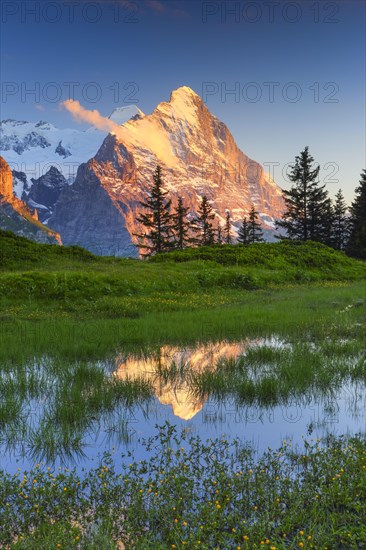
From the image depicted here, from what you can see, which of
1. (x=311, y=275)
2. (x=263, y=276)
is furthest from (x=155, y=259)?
(x=311, y=275)

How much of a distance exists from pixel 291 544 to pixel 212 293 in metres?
19.3

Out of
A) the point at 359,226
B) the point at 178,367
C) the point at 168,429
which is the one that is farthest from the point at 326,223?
the point at 168,429

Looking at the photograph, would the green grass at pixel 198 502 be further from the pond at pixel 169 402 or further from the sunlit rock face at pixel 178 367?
the sunlit rock face at pixel 178 367

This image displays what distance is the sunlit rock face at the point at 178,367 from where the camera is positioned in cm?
743

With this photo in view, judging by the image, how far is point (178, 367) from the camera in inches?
374

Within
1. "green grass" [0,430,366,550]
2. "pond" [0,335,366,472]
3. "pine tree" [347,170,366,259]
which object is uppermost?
"pine tree" [347,170,366,259]

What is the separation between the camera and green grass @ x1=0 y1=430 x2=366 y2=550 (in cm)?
393

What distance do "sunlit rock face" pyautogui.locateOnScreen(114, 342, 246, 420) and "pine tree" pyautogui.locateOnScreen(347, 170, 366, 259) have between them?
4795 centimetres

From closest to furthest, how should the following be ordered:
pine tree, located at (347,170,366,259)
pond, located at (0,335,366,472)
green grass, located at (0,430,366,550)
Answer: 1. green grass, located at (0,430,366,550)
2. pond, located at (0,335,366,472)
3. pine tree, located at (347,170,366,259)

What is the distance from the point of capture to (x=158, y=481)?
4.91 metres

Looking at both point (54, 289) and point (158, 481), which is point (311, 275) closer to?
point (54, 289)

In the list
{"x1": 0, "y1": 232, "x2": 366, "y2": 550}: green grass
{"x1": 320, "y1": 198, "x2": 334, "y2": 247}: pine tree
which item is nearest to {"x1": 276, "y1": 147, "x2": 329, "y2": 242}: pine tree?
{"x1": 320, "y1": 198, "x2": 334, "y2": 247}: pine tree

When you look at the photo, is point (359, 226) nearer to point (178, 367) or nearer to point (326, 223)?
point (326, 223)

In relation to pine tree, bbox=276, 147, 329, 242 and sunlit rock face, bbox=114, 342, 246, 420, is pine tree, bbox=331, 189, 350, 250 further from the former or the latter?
sunlit rock face, bbox=114, 342, 246, 420
